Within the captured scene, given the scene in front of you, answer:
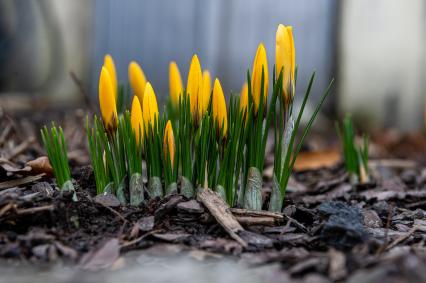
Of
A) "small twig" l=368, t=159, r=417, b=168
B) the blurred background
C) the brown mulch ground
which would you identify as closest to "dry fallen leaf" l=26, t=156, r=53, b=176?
the brown mulch ground

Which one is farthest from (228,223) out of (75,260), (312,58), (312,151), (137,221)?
(312,58)

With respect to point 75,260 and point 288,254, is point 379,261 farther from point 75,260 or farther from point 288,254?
point 75,260

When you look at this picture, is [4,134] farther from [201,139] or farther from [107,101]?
[201,139]

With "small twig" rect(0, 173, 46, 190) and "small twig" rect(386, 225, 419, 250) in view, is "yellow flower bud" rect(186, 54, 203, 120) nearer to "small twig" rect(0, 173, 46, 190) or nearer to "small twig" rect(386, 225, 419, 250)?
"small twig" rect(0, 173, 46, 190)

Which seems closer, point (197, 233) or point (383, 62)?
point (197, 233)

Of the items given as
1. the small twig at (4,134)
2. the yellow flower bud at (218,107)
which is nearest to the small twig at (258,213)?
the yellow flower bud at (218,107)

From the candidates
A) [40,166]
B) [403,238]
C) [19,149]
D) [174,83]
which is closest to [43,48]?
[19,149]

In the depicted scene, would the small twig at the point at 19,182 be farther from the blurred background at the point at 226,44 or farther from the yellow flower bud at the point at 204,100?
the blurred background at the point at 226,44
